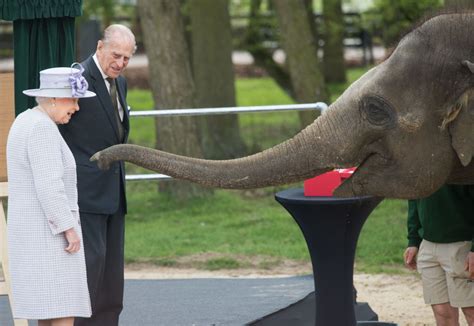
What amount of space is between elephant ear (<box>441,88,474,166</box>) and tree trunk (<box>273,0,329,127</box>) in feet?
Result: 29.5

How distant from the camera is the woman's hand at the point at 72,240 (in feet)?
21.0

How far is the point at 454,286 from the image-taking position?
7469 mm

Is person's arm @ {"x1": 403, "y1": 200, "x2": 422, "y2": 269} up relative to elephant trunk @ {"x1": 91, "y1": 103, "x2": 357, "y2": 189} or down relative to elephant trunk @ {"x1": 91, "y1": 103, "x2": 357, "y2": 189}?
down

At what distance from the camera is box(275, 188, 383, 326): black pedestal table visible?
742cm

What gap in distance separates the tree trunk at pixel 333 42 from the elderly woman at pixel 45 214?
45.6 ft

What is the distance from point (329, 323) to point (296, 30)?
26.9 ft

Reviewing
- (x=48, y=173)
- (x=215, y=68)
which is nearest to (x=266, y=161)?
(x=48, y=173)

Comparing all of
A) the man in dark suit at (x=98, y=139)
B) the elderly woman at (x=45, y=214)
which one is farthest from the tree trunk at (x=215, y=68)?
the elderly woman at (x=45, y=214)

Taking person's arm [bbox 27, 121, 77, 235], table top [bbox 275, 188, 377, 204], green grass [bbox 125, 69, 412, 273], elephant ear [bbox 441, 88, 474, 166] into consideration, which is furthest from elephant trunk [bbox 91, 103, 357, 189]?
green grass [bbox 125, 69, 412, 273]

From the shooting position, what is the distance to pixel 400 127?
20.6 ft

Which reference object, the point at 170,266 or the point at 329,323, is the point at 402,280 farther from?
the point at 329,323

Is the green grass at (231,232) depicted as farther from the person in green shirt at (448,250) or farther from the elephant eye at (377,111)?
the elephant eye at (377,111)

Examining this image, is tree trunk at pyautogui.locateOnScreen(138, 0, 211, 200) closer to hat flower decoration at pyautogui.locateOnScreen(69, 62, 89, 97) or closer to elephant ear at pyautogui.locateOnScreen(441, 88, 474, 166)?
hat flower decoration at pyautogui.locateOnScreen(69, 62, 89, 97)

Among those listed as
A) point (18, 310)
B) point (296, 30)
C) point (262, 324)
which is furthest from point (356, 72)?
point (18, 310)
